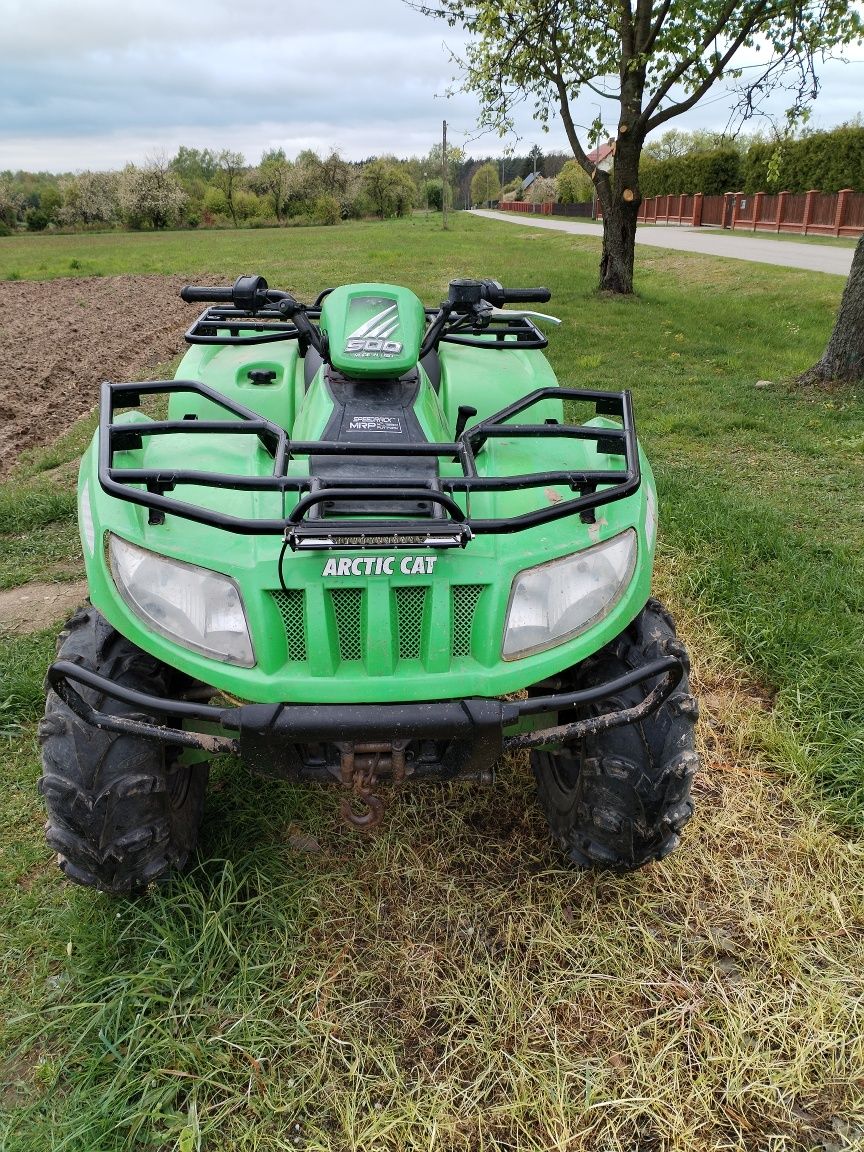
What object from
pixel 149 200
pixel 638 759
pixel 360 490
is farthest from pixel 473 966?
pixel 149 200

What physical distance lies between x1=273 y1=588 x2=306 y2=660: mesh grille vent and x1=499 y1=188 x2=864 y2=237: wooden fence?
82.9ft

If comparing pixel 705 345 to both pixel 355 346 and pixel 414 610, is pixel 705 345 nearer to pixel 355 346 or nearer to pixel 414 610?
pixel 355 346

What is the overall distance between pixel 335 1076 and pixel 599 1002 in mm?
643

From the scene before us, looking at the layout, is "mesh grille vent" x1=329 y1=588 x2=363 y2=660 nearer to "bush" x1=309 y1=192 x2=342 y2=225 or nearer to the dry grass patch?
the dry grass patch

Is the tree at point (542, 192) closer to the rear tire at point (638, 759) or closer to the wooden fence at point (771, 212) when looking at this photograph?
the wooden fence at point (771, 212)

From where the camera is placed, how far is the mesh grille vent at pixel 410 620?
1.89 metres

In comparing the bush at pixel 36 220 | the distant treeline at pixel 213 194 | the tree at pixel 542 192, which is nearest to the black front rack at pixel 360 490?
the distant treeline at pixel 213 194

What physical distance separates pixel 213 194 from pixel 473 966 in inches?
2511

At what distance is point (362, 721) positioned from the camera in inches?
68.3

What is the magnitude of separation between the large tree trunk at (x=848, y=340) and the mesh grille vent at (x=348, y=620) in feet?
21.9

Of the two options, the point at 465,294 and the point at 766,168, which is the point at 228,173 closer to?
the point at 766,168

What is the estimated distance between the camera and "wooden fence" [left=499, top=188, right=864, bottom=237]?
89.4 ft

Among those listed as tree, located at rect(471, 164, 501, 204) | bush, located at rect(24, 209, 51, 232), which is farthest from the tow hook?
tree, located at rect(471, 164, 501, 204)

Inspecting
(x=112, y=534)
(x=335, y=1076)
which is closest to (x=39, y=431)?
(x=112, y=534)
